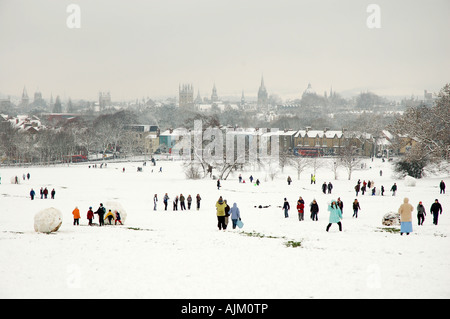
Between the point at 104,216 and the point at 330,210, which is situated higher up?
the point at 330,210

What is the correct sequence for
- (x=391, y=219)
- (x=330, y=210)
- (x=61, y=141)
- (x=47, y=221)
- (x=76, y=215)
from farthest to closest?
1. (x=61, y=141)
2. (x=76, y=215)
3. (x=391, y=219)
4. (x=47, y=221)
5. (x=330, y=210)

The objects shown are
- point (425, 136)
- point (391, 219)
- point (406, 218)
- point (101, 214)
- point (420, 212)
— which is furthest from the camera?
point (425, 136)

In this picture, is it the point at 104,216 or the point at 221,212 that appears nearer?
the point at 221,212

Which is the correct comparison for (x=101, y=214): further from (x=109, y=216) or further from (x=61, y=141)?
(x=61, y=141)

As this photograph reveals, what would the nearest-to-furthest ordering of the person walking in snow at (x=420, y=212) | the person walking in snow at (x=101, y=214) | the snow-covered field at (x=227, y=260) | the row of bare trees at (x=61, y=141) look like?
the snow-covered field at (x=227, y=260) < the person walking in snow at (x=420, y=212) < the person walking in snow at (x=101, y=214) < the row of bare trees at (x=61, y=141)

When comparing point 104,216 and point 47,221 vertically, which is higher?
point 47,221

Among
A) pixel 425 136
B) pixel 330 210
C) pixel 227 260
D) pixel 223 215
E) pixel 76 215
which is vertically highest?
pixel 425 136

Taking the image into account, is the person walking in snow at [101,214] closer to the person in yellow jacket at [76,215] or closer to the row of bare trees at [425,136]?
the person in yellow jacket at [76,215]

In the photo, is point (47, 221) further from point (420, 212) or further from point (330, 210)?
point (420, 212)

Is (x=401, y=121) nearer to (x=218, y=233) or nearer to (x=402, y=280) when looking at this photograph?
(x=218, y=233)

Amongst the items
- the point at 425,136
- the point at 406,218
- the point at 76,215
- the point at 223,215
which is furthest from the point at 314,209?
the point at 425,136

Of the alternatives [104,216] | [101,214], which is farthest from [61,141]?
[101,214]

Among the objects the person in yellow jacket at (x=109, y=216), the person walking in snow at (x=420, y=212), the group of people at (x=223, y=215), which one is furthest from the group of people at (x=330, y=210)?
the person in yellow jacket at (x=109, y=216)
